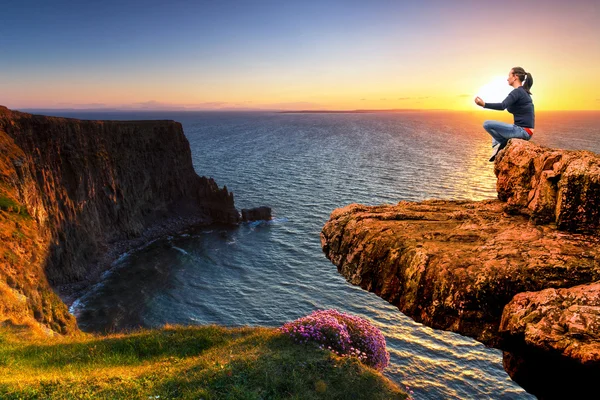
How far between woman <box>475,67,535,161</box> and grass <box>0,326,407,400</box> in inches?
474

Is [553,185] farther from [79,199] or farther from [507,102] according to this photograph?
[79,199]

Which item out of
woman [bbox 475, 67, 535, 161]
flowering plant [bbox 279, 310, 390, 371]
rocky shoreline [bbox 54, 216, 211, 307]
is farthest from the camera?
rocky shoreline [bbox 54, 216, 211, 307]

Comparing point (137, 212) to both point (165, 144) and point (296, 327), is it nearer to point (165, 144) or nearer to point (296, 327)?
point (165, 144)

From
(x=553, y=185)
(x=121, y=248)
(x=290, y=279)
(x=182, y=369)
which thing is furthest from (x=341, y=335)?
(x=121, y=248)

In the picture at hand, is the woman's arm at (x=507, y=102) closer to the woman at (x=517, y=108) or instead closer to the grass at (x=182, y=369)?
the woman at (x=517, y=108)

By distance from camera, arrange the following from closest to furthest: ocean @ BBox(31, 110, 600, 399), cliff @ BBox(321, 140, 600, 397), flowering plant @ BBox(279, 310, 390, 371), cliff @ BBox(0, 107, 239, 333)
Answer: cliff @ BBox(321, 140, 600, 397)
flowering plant @ BBox(279, 310, 390, 371)
ocean @ BBox(31, 110, 600, 399)
cliff @ BBox(0, 107, 239, 333)

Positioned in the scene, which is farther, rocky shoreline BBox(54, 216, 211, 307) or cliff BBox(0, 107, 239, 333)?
rocky shoreline BBox(54, 216, 211, 307)

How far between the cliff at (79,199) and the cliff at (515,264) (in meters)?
26.8

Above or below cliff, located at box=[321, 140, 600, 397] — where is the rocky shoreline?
below

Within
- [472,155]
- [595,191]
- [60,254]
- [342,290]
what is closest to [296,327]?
[595,191]

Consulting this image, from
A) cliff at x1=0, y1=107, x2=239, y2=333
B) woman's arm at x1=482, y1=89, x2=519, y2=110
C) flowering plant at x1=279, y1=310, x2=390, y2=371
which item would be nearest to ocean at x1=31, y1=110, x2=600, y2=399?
cliff at x1=0, y1=107, x2=239, y2=333

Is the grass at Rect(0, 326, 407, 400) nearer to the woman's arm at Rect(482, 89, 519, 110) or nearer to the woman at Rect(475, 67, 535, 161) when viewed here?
the woman at Rect(475, 67, 535, 161)

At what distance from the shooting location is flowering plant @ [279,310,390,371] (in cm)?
2123

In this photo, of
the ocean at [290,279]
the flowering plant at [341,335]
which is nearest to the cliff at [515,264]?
the flowering plant at [341,335]
